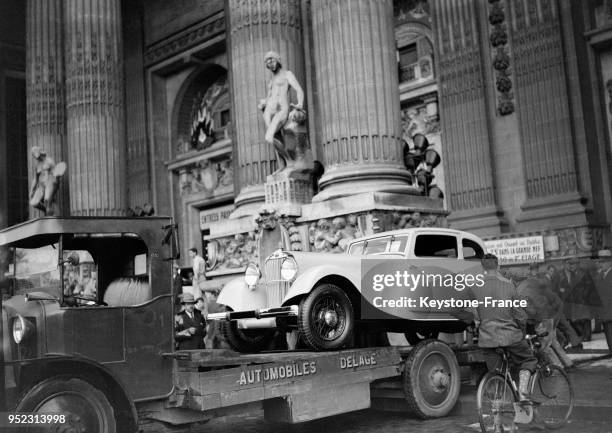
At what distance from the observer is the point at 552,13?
57.8 ft

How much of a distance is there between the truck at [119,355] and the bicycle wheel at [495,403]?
4.74ft

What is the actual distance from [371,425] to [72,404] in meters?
3.63

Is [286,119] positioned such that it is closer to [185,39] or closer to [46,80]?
[46,80]

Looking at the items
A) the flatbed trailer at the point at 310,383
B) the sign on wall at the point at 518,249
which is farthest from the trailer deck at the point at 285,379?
the sign on wall at the point at 518,249

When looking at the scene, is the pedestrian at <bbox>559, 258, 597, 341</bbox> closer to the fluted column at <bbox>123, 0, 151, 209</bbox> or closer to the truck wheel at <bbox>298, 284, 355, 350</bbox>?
the truck wheel at <bbox>298, 284, 355, 350</bbox>

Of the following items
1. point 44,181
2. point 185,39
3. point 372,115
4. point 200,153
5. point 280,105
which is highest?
point 185,39

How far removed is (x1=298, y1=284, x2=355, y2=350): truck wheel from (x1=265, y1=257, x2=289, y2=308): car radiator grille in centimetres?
60

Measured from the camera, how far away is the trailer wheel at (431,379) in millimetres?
8242

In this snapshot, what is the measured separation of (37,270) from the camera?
683 centimetres

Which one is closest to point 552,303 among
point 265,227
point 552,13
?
point 265,227

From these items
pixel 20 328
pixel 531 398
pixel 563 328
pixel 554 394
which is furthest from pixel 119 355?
pixel 563 328

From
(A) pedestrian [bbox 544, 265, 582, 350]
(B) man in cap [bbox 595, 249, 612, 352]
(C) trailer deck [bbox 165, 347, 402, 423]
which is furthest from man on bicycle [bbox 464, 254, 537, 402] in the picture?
(B) man in cap [bbox 595, 249, 612, 352]

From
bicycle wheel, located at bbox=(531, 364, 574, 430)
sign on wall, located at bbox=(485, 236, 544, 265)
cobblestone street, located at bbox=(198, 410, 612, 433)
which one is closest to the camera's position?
bicycle wheel, located at bbox=(531, 364, 574, 430)

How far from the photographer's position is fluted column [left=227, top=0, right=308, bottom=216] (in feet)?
52.4
